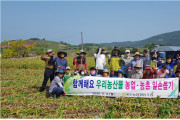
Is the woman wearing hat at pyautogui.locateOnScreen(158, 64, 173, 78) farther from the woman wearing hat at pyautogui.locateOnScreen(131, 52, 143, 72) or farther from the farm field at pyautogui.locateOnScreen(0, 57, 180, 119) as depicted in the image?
the farm field at pyautogui.locateOnScreen(0, 57, 180, 119)

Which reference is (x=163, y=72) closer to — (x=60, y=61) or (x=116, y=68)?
(x=116, y=68)

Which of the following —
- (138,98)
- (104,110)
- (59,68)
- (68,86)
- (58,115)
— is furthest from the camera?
(59,68)

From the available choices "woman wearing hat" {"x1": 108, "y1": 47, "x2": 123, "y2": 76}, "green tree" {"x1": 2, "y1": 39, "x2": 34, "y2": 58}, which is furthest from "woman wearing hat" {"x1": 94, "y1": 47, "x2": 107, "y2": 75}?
"green tree" {"x1": 2, "y1": 39, "x2": 34, "y2": 58}

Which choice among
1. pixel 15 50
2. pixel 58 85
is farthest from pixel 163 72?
pixel 15 50

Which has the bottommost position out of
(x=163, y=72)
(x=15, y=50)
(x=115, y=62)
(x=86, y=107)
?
(x=86, y=107)

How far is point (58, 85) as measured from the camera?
6887mm

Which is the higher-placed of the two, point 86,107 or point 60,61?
point 60,61

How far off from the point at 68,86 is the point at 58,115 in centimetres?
203

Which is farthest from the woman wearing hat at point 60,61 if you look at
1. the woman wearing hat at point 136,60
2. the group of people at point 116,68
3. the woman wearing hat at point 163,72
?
the woman wearing hat at point 163,72

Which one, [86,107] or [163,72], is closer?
[86,107]

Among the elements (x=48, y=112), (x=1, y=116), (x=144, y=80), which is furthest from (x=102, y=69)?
(x=1, y=116)

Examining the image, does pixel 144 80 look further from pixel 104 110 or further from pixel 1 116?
pixel 1 116

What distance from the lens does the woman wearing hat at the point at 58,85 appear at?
6.73m

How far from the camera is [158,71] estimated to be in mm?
7164
